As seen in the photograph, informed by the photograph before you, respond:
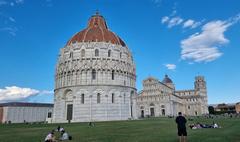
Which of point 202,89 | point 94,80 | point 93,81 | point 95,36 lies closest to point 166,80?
point 202,89

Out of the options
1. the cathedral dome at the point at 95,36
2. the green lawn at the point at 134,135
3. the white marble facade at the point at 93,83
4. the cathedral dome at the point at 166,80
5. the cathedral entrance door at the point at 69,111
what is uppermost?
the cathedral dome at the point at 95,36

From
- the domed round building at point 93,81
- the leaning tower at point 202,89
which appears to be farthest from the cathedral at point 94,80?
the leaning tower at point 202,89

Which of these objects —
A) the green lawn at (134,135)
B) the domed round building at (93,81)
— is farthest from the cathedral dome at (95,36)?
the green lawn at (134,135)

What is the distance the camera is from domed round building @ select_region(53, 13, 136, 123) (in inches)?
2181

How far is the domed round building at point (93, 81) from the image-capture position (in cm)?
5541

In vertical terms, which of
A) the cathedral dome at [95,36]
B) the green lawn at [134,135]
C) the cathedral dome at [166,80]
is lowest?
the green lawn at [134,135]

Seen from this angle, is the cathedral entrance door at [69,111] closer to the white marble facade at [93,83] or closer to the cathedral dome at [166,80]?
the white marble facade at [93,83]

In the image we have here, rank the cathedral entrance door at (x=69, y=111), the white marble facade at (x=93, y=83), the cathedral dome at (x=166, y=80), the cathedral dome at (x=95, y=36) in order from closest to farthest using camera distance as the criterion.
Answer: the white marble facade at (x=93, y=83), the cathedral entrance door at (x=69, y=111), the cathedral dome at (x=95, y=36), the cathedral dome at (x=166, y=80)

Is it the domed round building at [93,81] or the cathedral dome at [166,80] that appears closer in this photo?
the domed round building at [93,81]

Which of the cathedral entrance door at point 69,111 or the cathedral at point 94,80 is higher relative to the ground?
the cathedral at point 94,80

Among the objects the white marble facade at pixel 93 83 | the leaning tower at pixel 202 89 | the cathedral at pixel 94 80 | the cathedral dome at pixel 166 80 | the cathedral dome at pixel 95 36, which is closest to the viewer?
the white marble facade at pixel 93 83

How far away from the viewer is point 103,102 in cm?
5531

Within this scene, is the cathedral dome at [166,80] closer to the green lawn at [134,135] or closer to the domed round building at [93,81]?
the domed round building at [93,81]

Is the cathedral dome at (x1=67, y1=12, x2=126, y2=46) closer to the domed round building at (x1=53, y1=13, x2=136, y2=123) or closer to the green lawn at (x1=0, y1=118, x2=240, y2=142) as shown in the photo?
the domed round building at (x1=53, y1=13, x2=136, y2=123)
